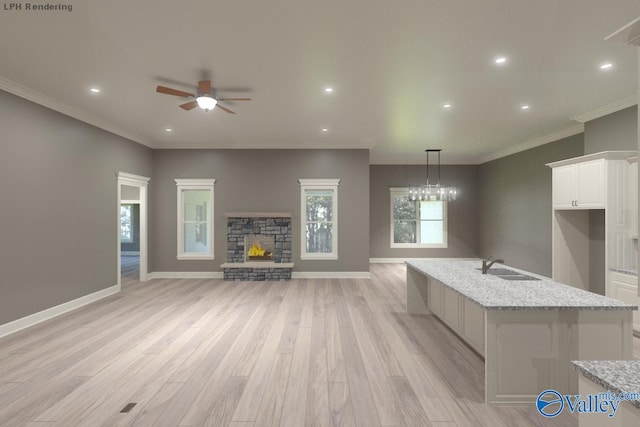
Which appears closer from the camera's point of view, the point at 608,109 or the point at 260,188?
the point at 608,109

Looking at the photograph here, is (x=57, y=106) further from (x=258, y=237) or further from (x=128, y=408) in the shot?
(x=128, y=408)

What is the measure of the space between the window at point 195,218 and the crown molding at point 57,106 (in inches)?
58.5

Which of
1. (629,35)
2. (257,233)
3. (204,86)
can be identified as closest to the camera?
(629,35)

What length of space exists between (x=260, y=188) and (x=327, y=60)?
12.7ft

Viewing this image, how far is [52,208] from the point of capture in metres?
3.92

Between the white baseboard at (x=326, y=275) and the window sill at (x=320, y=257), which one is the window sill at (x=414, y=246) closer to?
the white baseboard at (x=326, y=275)

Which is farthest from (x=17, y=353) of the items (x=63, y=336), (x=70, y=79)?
(x=70, y=79)

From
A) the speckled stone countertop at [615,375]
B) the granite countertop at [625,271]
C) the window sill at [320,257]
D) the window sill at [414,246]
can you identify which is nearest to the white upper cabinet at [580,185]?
the granite countertop at [625,271]

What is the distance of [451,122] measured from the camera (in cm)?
495

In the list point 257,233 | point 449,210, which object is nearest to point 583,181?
point 449,210

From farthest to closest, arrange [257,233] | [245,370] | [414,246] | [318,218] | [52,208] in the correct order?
[414,246]
[318,218]
[257,233]
[52,208]
[245,370]

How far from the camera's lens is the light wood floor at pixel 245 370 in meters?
1.98

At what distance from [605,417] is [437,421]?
1.17 metres

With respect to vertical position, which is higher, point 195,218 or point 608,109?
point 608,109
